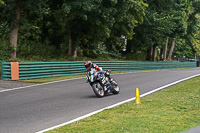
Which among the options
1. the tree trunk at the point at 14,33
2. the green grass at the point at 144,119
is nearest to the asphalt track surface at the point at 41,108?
the green grass at the point at 144,119

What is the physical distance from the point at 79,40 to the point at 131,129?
78.6ft

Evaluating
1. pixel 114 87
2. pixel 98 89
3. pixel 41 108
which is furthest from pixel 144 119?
pixel 114 87

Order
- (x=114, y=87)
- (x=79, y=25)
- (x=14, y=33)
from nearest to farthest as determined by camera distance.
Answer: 1. (x=114, y=87)
2. (x=14, y=33)
3. (x=79, y=25)

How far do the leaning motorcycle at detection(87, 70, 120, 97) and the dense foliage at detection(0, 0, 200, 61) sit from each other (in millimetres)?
9681

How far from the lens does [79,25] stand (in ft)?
92.8

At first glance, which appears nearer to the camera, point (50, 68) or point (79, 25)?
point (50, 68)

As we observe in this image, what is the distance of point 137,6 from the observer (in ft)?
91.6

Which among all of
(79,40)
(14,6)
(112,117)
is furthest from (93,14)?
(112,117)

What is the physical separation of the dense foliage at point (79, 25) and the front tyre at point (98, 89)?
9855 millimetres

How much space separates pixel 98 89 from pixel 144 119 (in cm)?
425

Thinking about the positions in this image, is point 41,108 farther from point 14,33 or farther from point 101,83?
point 14,33

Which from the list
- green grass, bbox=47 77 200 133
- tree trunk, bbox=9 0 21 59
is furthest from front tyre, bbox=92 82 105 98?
tree trunk, bbox=9 0 21 59

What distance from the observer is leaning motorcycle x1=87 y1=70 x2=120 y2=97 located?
34.9ft

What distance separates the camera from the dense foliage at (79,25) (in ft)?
73.6
